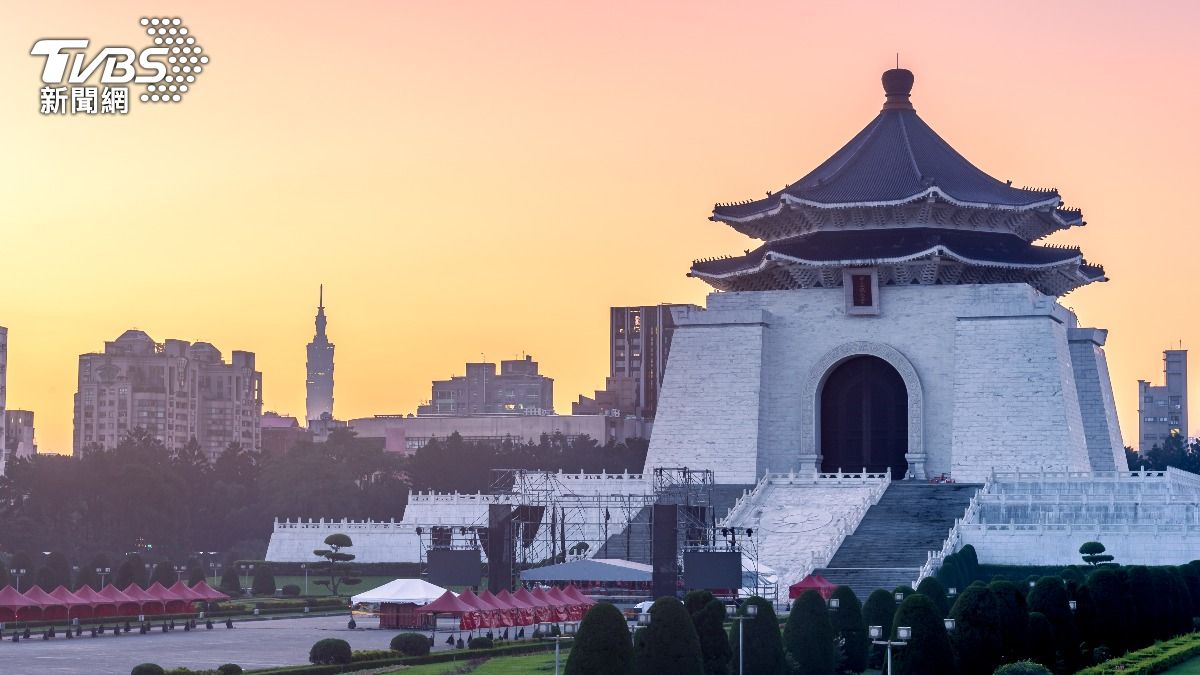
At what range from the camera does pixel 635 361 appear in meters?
125

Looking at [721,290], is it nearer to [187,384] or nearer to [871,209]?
[871,209]

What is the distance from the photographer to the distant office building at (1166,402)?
431 ft

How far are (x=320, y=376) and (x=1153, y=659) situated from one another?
559 feet

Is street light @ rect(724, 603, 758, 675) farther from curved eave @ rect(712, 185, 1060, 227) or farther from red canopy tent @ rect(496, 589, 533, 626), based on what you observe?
curved eave @ rect(712, 185, 1060, 227)

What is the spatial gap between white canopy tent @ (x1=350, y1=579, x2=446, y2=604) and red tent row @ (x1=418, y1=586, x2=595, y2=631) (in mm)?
885

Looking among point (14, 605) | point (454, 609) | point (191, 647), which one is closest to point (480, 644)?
point (454, 609)

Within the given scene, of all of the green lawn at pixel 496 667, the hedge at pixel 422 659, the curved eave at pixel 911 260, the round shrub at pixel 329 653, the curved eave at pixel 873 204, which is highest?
the curved eave at pixel 873 204

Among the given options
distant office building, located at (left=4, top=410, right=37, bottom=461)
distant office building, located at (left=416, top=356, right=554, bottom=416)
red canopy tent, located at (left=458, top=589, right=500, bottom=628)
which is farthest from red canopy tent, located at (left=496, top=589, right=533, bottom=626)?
distant office building, located at (left=416, top=356, right=554, bottom=416)

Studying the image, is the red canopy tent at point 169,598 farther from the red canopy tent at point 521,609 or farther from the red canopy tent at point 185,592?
the red canopy tent at point 521,609

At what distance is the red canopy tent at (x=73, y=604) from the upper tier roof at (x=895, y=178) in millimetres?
23579

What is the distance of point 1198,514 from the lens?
142ft

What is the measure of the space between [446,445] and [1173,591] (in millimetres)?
48671

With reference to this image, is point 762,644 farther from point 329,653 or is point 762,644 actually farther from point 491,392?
point 491,392

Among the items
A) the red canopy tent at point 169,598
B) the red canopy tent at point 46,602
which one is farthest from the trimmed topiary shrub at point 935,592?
the red canopy tent at point 46,602
